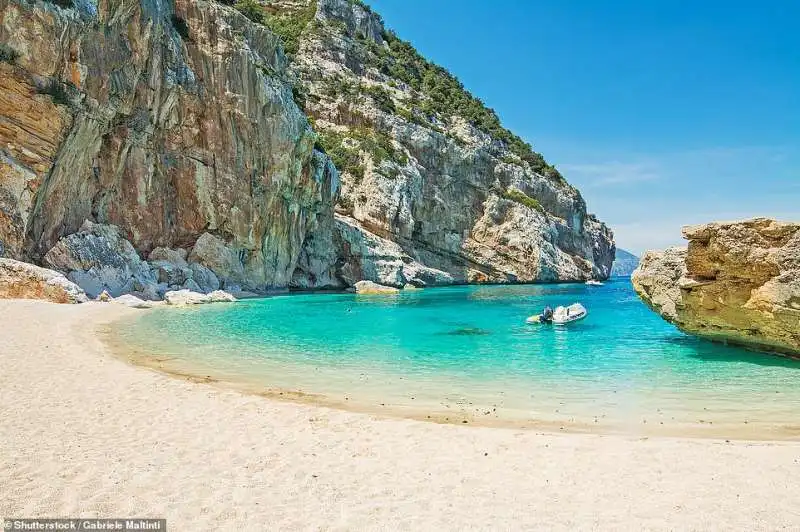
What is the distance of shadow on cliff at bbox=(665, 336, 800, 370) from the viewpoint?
14.8 m

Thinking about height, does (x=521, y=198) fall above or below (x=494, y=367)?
above

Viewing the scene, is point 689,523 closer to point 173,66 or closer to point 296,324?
point 296,324

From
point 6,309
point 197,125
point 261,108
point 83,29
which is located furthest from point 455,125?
point 6,309

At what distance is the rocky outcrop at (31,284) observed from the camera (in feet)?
77.0

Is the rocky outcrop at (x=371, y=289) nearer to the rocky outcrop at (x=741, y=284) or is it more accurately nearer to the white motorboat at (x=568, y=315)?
the white motorboat at (x=568, y=315)

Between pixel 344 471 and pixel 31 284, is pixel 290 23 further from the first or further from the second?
pixel 344 471

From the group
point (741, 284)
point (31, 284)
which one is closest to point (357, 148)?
point (31, 284)

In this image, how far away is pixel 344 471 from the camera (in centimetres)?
609

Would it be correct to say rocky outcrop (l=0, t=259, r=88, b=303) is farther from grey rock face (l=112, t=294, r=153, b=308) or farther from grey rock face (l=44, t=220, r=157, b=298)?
grey rock face (l=44, t=220, r=157, b=298)

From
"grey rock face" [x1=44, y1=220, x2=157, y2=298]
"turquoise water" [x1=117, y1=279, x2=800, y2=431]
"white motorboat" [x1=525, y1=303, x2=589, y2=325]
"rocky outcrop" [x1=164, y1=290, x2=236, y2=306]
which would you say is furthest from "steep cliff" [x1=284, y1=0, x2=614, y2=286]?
"turquoise water" [x1=117, y1=279, x2=800, y2=431]

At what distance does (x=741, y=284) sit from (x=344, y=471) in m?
15.2

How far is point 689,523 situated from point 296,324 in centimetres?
2146

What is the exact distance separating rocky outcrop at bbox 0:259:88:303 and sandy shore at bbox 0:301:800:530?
710 inches

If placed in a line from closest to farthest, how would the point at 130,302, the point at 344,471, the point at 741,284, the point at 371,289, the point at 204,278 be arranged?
the point at 344,471, the point at 741,284, the point at 130,302, the point at 204,278, the point at 371,289
